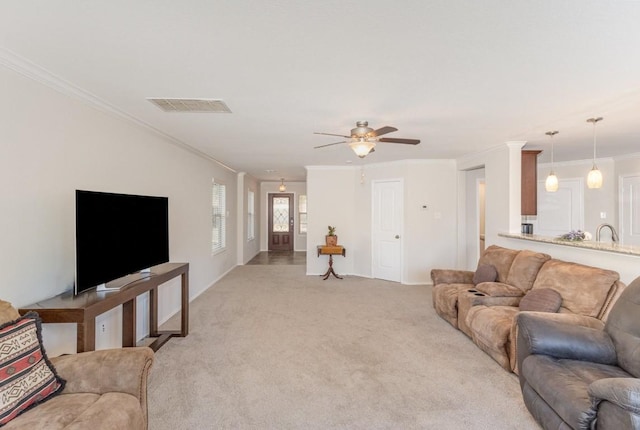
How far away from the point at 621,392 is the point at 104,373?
2.57 meters

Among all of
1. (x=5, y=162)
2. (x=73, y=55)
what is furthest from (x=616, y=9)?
(x=5, y=162)

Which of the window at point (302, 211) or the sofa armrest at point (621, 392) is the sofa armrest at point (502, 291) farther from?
the window at point (302, 211)

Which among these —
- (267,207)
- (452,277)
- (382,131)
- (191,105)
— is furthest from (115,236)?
(267,207)

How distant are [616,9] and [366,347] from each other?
10.2ft

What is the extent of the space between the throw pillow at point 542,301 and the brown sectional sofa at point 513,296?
3 cm

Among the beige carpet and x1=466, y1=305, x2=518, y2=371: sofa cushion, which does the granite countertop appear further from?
the beige carpet

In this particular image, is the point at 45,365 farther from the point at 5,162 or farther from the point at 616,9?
the point at 616,9

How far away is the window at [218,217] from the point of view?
6162 mm

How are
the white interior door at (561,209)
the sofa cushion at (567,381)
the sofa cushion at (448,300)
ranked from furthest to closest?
the white interior door at (561,209)
the sofa cushion at (448,300)
the sofa cushion at (567,381)

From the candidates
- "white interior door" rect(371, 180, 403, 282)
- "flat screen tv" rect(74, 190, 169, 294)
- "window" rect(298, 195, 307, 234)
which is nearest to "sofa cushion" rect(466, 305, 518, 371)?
"white interior door" rect(371, 180, 403, 282)

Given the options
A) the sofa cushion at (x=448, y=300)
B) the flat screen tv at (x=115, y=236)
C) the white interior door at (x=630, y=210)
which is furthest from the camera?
the white interior door at (x=630, y=210)

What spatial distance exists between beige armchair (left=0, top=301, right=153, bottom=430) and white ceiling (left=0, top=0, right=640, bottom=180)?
5.08 ft

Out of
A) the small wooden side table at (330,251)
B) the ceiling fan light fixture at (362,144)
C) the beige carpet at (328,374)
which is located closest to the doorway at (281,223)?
the small wooden side table at (330,251)

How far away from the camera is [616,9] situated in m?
1.51
